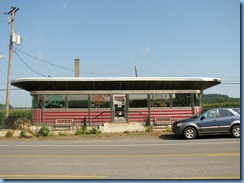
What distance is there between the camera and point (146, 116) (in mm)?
21891

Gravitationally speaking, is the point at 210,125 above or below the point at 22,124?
above

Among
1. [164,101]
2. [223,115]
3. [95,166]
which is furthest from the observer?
[164,101]

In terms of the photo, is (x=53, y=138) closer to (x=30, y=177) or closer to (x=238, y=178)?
(x=30, y=177)

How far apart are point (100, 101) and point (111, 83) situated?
179 centimetres

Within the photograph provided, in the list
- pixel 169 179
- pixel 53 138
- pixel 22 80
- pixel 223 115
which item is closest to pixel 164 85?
pixel 223 115

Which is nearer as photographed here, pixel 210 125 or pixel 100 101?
pixel 210 125

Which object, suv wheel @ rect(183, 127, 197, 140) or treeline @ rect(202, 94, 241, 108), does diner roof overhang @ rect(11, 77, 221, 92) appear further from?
treeline @ rect(202, 94, 241, 108)

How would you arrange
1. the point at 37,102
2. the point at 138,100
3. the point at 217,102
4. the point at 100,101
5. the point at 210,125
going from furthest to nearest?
the point at 217,102, the point at 138,100, the point at 100,101, the point at 37,102, the point at 210,125

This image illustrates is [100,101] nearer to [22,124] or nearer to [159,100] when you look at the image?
[159,100]

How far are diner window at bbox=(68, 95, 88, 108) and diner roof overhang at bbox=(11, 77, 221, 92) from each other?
2.16 ft

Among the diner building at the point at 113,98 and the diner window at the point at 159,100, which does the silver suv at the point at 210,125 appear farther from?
the diner window at the point at 159,100

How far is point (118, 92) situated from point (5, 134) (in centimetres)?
907

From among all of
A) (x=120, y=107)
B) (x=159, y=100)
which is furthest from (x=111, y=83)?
(x=159, y=100)

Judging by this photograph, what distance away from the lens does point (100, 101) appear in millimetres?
21797
